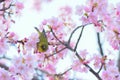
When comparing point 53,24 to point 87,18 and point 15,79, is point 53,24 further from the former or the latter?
point 15,79

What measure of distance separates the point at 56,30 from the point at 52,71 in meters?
0.52

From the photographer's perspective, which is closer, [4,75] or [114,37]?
[4,75]

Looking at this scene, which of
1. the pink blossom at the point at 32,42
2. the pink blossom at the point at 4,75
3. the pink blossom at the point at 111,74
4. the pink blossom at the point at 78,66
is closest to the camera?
the pink blossom at the point at 4,75

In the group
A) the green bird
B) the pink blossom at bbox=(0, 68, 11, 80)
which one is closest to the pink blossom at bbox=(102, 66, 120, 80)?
the green bird

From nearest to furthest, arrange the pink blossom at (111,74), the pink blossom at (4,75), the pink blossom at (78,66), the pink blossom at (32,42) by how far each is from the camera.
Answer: the pink blossom at (4,75)
the pink blossom at (32,42)
the pink blossom at (111,74)
the pink blossom at (78,66)

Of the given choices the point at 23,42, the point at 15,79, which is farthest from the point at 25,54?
the point at 15,79

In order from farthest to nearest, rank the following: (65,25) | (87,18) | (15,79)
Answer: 1. (65,25)
2. (87,18)
3. (15,79)

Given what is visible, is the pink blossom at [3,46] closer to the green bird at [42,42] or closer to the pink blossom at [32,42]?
the pink blossom at [32,42]

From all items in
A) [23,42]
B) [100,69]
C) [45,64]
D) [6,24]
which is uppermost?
[6,24]

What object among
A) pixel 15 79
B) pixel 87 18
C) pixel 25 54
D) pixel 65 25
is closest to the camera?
pixel 15 79

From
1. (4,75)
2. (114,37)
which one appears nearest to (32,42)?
(4,75)

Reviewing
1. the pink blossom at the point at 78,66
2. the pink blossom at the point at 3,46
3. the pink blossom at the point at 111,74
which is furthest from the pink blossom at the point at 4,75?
the pink blossom at the point at 111,74

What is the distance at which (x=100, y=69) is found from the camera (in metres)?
2.53

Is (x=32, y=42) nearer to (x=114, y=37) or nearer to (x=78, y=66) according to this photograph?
(x=78, y=66)
